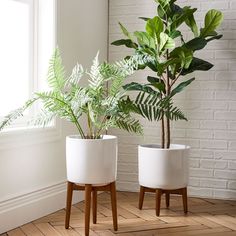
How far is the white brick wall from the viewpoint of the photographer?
341 cm

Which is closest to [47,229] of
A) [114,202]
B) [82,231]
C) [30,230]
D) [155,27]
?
[30,230]

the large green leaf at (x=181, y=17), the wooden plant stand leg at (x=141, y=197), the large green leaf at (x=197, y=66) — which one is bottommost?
the wooden plant stand leg at (x=141, y=197)

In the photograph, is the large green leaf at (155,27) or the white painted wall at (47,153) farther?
the large green leaf at (155,27)

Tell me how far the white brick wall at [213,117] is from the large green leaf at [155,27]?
689 mm

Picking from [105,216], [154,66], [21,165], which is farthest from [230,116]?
[21,165]

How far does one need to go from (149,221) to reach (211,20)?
4.23ft

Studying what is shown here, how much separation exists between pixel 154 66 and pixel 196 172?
3.20ft

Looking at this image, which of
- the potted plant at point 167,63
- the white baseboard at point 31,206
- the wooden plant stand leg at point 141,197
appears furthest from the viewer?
the wooden plant stand leg at point 141,197

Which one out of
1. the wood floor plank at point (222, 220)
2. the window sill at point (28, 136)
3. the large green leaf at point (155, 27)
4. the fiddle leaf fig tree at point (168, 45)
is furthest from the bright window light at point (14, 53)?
the wood floor plank at point (222, 220)

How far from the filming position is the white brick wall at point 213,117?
3.41m

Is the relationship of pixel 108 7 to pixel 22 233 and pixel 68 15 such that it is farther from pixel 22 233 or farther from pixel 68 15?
pixel 22 233

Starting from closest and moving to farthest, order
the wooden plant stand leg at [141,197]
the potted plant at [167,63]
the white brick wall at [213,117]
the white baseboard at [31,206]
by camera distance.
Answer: the white baseboard at [31,206] < the potted plant at [167,63] < the wooden plant stand leg at [141,197] < the white brick wall at [213,117]

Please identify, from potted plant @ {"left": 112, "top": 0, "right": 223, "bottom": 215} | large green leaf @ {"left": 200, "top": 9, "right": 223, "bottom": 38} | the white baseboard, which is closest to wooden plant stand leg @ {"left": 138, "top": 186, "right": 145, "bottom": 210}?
potted plant @ {"left": 112, "top": 0, "right": 223, "bottom": 215}

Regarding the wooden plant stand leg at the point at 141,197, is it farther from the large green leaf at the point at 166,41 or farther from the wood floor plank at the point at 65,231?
the large green leaf at the point at 166,41
